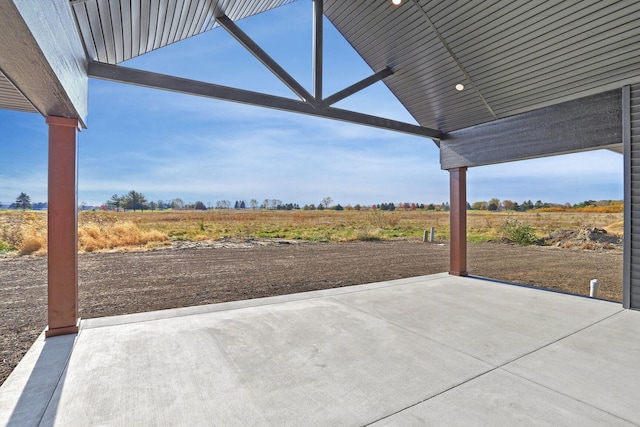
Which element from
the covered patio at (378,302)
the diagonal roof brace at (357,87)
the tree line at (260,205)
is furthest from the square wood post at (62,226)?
the tree line at (260,205)

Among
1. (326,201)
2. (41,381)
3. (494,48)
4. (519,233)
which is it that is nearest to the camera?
(41,381)

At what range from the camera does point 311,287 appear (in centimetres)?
610

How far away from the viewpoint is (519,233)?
14.0 metres

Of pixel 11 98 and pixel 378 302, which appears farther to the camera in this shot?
pixel 378 302

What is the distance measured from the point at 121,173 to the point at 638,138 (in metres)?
29.7

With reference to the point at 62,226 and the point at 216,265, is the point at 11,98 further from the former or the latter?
the point at 216,265

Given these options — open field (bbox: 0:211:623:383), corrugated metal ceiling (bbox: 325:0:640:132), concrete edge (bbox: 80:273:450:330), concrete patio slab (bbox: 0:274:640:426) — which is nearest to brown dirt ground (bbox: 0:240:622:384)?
open field (bbox: 0:211:623:383)

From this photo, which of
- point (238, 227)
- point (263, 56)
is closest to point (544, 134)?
point (263, 56)

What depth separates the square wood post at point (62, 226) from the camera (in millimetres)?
3049

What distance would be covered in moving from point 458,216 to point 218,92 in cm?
493

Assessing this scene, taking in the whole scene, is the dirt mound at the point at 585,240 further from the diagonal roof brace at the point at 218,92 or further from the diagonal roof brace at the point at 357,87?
the diagonal roof brace at the point at 357,87

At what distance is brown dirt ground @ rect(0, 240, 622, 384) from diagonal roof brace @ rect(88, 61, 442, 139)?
121 inches

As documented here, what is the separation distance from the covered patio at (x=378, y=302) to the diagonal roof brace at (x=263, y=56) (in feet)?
0.05

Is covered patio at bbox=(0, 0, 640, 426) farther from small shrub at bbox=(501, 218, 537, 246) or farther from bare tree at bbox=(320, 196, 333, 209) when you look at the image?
bare tree at bbox=(320, 196, 333, 209)
